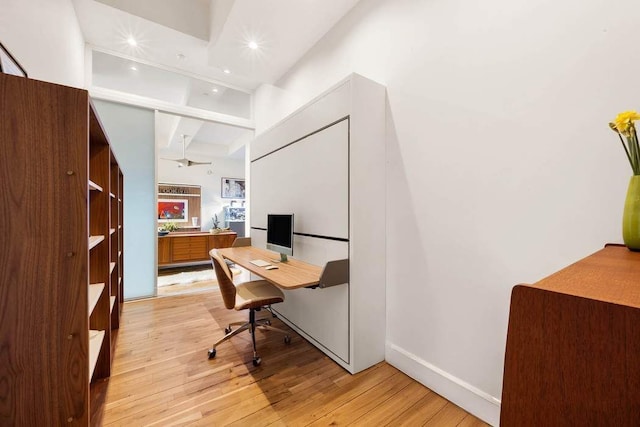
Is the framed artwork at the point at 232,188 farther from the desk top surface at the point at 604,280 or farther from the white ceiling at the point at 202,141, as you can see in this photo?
the desk top surface at the point at 604,280

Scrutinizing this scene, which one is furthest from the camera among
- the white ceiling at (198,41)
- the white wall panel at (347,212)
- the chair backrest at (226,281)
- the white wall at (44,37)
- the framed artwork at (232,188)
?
the framed artwork at (232,188)

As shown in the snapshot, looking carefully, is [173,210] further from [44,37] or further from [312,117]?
[312,117]

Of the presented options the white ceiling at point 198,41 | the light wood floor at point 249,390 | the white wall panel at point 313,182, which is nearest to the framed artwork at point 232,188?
the white ceiling at point 198,41

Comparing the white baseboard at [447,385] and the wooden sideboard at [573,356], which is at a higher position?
the wooden sideboard at [573,356]

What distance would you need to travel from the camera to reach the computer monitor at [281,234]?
2.63m

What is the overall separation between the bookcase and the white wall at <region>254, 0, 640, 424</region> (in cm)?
199

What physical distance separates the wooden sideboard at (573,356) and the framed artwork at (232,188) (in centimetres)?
785

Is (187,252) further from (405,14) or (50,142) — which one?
(405,14)

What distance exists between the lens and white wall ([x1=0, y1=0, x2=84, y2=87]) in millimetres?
1594

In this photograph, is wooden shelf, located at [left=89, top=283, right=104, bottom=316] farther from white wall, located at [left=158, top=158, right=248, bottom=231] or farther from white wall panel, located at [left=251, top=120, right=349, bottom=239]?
white wall, located at [left=158, top=158, right=248, bottom=231]

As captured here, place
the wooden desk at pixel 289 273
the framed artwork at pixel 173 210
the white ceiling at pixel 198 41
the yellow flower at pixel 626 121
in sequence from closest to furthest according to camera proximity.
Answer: the yellow flower at pixel 626 121 < the wooden desk at pixel 289 273 < the white ceiling at pixel 198 41 < the framed artwork at pixel 173 210

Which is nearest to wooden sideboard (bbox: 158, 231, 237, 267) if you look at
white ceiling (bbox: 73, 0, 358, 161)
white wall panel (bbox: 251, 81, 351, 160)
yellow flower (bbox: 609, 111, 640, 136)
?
white ceiling (bbox: 73, 0, 358, 161)

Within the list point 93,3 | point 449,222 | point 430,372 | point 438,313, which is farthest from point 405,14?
point 93,3

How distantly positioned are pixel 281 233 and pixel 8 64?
6.95ft
